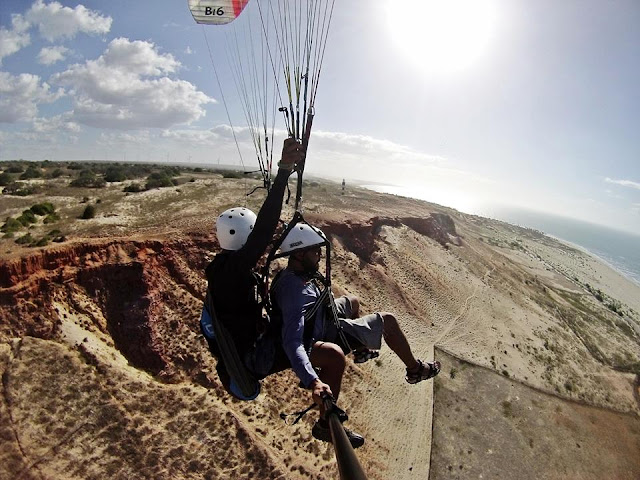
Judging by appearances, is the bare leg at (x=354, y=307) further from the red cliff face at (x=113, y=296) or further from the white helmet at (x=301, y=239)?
→ the red cliff face at (x=113, y=296)

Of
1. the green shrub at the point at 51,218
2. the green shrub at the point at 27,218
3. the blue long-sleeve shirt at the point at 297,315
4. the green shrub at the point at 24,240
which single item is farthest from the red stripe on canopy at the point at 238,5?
the green shrub at the point at 51,218

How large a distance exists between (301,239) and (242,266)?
1266 mm

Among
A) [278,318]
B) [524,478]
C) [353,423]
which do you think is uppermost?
[278,318]

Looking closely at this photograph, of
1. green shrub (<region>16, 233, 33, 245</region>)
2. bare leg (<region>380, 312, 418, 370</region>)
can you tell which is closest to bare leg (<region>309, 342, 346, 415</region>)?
bare leg (<region>380, 312, 418, 370</region>)

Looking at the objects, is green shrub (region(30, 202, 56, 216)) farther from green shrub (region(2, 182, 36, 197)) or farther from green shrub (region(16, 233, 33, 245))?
green shrub (region(16, 233, 33, 245))

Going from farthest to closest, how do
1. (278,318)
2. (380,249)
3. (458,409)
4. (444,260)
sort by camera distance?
(444,260) < (380,249) < (458,409) < (278,318)

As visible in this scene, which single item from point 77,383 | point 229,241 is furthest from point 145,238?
point 229,241

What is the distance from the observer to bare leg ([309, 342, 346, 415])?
16.0 ft

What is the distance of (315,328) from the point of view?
5.04 meters

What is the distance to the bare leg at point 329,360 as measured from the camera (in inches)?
192

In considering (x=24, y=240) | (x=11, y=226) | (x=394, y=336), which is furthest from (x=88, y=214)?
(x=394, y=336)

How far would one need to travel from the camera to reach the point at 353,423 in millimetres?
15734

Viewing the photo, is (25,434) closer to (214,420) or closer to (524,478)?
(214,420)

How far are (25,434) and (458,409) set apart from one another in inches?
709
